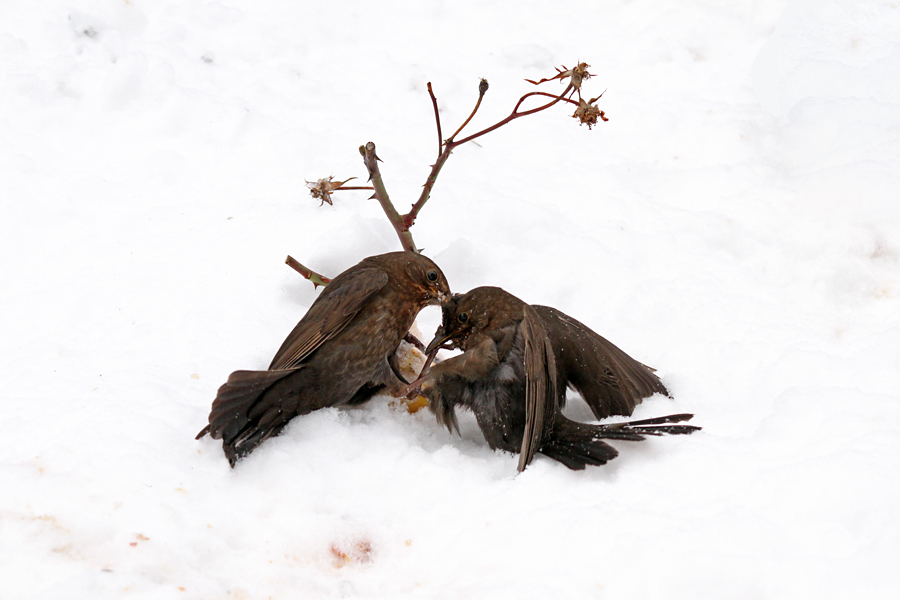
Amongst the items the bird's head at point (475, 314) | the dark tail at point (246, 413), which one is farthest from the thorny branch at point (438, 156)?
the dark tail at point (246, 413)

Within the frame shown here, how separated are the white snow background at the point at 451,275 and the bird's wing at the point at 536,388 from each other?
10cm

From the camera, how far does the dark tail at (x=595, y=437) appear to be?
239cm

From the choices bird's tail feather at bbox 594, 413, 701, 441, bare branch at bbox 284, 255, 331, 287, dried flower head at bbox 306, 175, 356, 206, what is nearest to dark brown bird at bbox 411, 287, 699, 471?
bird's tail feather at bbox 594, 413, 701, 441

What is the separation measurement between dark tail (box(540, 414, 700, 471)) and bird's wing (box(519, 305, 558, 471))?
0.06m

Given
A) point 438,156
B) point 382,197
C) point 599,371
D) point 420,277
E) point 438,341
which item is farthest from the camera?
point 438,156

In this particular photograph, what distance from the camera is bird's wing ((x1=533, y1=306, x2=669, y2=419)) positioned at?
2.78m

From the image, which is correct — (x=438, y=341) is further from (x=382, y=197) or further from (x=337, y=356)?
(x=382, y=197)

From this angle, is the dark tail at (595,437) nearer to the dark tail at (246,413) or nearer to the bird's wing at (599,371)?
the bird's wing at (599,371)

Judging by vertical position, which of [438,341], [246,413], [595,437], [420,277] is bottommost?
[595,437]

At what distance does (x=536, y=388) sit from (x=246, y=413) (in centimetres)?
105

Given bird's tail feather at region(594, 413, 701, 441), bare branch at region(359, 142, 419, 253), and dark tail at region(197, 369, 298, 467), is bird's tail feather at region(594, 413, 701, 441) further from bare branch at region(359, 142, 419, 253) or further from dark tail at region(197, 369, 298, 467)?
bare branch at region(359, 142, 419, 253)

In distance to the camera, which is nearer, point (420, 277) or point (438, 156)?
point (420, 277)

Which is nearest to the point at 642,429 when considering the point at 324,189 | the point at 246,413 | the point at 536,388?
the point at 536,388

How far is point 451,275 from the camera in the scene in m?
3.63
